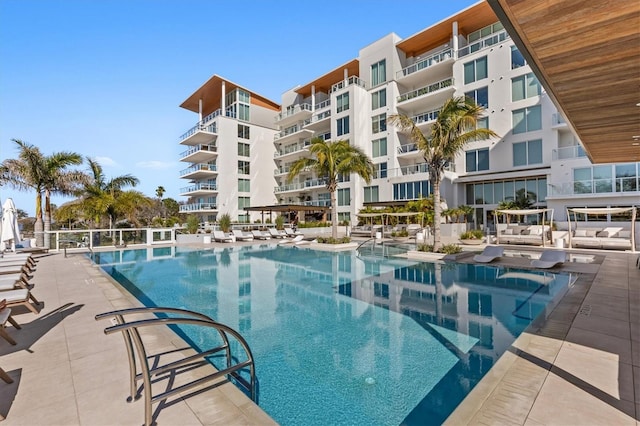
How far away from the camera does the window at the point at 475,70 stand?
26625 mm

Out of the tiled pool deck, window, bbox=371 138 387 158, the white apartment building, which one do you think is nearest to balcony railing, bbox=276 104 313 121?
the white apartment building

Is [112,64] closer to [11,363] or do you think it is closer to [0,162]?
[0,162]

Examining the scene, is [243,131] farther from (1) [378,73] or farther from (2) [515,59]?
(2) [515,59]

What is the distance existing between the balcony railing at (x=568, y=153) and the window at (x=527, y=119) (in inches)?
105

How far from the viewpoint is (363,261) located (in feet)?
45.5

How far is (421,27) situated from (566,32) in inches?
1243

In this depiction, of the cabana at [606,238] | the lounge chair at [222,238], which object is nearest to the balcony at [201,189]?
the lounge chair at [222,238]

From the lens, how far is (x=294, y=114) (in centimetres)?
3956

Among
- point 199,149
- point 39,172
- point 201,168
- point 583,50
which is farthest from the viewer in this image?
point 199,149

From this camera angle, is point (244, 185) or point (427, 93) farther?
point (244, 185)

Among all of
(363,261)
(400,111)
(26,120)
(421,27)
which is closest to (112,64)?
(26,120)

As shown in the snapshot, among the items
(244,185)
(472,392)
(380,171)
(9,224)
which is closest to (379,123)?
(380,171)

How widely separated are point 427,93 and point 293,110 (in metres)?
18.3

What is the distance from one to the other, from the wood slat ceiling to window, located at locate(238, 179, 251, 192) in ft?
117
